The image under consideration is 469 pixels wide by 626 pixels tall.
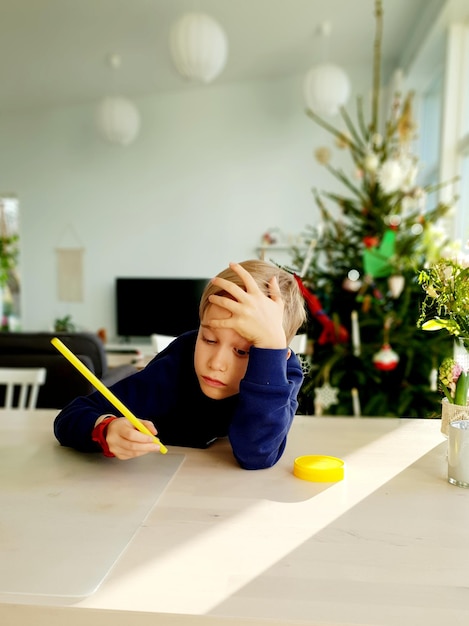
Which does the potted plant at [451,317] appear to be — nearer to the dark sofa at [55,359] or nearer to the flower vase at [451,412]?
the flower vase at [451,412]

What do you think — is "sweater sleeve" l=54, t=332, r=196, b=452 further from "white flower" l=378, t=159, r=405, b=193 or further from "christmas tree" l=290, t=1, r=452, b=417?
"white flower" l=378, t=159, r=405, b=193

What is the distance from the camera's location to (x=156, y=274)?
5156mm

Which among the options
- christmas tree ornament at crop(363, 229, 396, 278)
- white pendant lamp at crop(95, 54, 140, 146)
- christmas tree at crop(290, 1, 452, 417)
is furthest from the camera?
white pendant lamp at crop(95, 54, 140, 146)

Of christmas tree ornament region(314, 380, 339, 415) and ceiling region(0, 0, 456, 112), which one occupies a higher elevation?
ceiling region(0, 0, 456, 112)

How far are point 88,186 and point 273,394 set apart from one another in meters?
4.86

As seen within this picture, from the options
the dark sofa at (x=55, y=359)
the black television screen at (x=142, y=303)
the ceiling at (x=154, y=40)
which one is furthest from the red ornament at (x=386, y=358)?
the black television screen at (x=142, y=303)

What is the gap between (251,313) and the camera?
70 centimetres

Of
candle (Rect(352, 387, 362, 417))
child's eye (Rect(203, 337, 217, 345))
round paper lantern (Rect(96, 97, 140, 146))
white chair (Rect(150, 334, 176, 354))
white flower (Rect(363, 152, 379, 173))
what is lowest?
candle (Rect(352, 387, 362, 417))

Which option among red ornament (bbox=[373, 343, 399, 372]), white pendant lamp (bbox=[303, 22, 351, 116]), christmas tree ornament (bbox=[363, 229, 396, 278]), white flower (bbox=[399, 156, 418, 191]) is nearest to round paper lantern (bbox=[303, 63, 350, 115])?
white pendant lamp (bbox=[303, 22, 351, 116])

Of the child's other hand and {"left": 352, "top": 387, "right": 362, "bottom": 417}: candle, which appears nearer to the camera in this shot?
the child's other hand

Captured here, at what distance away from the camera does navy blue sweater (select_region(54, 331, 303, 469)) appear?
0.74 metres

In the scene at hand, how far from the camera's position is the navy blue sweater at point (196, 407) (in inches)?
29.3

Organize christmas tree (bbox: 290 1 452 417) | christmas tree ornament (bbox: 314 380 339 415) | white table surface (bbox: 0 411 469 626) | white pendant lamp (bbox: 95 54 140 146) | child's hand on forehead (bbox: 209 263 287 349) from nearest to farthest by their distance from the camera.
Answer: white table surface (bbox: 0 411 469 626), child's hand on forehead (bbox: 209 263 287 349), christmas tree ornament (bbox: 314 380 339 415), christmas tree (bbox: 290 1 452 417), white pendant lamp (bbox: 95 54 140 146)

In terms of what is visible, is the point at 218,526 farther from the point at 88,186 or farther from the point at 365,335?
the point at 88,186
